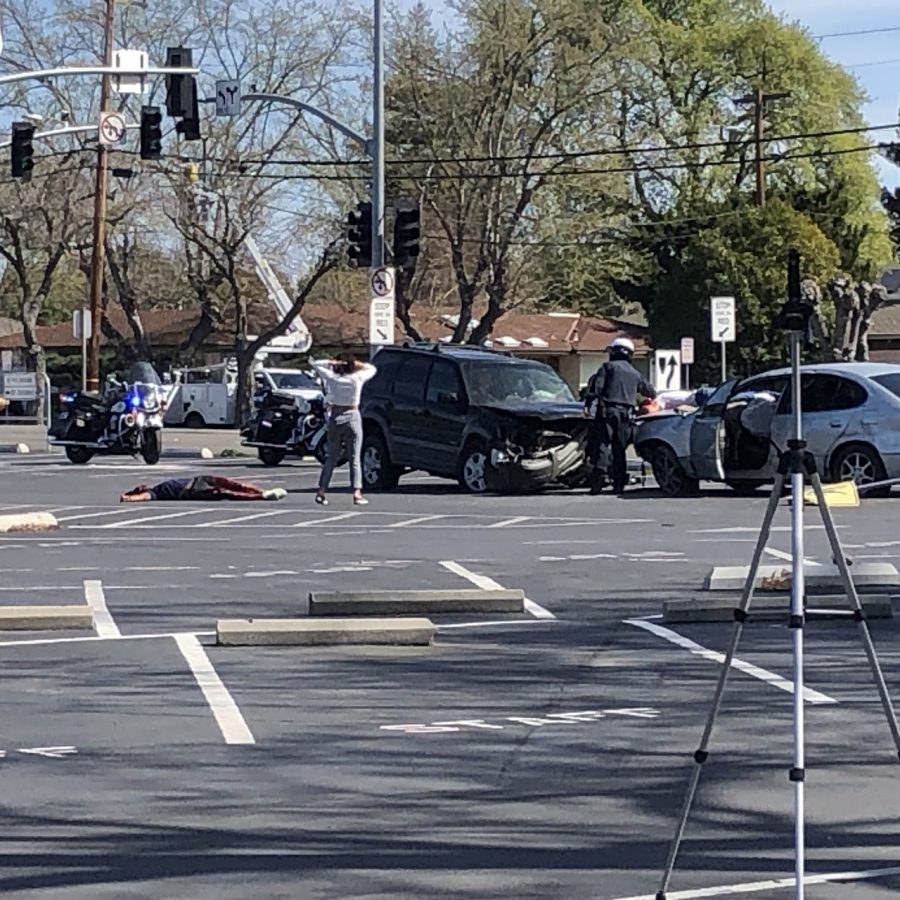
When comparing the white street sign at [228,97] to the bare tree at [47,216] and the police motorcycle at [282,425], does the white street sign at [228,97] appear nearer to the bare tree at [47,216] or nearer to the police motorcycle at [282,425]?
the police motorcycle at [282,425]

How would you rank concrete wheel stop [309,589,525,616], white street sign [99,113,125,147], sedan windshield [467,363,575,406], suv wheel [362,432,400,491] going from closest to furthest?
concrete wheel stop [309,589,525,616]
sedan windshield [467,363,575,406]
suv wheel [362,432,400,491]
white street sign [99,113,125,147]

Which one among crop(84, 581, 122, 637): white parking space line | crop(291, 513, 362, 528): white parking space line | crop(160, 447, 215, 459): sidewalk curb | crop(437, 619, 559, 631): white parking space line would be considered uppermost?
crop(84, 581, 122, 637): white parking space line

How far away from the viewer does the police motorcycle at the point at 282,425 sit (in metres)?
32.5

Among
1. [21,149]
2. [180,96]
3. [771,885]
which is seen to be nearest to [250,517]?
[180,96]

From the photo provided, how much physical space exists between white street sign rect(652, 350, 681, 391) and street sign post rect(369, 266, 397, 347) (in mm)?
4613

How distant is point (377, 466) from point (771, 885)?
62.9 ft

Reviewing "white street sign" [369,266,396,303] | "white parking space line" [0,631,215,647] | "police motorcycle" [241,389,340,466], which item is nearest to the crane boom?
"police motorcycle" [241,389,340,466]

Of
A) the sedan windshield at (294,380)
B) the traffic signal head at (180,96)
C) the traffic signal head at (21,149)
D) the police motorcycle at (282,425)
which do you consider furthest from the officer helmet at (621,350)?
the sedan windshield at (294,380)

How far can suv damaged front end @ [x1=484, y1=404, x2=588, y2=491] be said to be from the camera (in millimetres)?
23422

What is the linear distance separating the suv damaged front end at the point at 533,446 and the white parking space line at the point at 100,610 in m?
9.36

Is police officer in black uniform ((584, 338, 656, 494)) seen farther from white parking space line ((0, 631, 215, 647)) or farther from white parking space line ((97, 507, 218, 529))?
white parking space line ((0, 631, 215, 647))

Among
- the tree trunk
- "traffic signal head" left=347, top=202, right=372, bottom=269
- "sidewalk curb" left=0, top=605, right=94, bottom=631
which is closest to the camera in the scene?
"sidewalk curb" left=0, top=605, right=94, bottom=631

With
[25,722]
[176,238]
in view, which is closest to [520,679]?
[25,722]

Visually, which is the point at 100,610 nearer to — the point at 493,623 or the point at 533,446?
the point at 493,623
